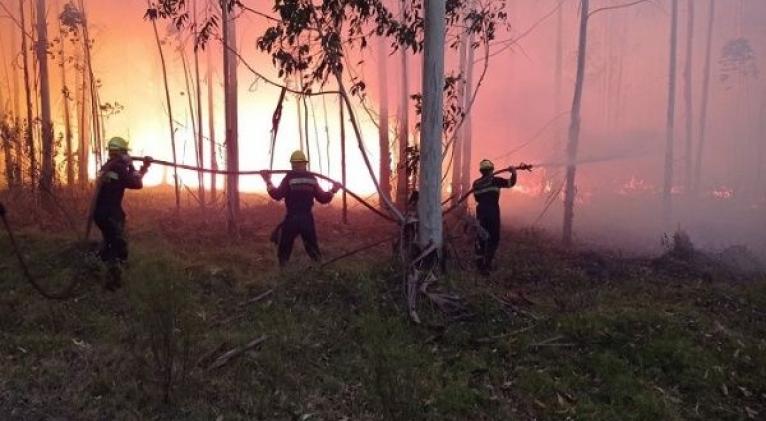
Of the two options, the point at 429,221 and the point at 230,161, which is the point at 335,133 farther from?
the point at 429,221

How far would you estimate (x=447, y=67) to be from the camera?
33.2m

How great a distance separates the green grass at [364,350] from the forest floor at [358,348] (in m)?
0.02

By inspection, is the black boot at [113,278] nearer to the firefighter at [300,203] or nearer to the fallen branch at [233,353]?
the firefighter at [300,203]

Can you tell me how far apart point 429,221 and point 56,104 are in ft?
88.6

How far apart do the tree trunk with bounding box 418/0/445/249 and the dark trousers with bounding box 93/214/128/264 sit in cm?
397

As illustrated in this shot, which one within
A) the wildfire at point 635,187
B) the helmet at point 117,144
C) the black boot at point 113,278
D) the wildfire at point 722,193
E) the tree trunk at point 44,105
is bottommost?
the black boot at point 113,278

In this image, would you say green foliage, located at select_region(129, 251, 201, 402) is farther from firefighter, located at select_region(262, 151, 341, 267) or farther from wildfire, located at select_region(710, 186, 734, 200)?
wildfire, located at select_region(710, 186, 734, 200)

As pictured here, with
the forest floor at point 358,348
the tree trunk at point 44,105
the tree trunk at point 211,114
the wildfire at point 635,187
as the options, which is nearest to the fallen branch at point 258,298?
the forest floor at point 358,348

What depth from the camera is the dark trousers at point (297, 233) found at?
842 centimetres

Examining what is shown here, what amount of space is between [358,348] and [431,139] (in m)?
2.99

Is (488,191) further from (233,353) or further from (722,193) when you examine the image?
(722,193)

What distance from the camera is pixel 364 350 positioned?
6.05m

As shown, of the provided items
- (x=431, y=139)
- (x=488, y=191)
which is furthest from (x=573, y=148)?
(x=431, y=139)

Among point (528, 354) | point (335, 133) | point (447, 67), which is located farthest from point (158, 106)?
point (528, 354)
